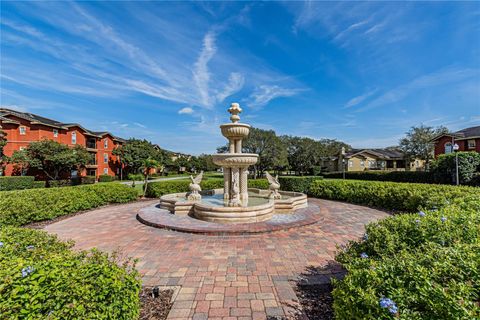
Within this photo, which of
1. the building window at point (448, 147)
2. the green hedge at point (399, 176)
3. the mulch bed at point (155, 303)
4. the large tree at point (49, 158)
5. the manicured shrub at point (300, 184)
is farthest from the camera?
the building window at point (448, 147)

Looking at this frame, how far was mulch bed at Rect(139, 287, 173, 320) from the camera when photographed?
10.0ft

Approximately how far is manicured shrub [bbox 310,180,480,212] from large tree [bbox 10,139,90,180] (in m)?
28.3

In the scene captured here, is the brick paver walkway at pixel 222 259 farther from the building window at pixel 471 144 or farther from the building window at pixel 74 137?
the building window at pixel 471 144

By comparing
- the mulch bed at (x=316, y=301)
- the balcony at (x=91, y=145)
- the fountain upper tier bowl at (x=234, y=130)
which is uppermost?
the balcony at (x=91, y=145)

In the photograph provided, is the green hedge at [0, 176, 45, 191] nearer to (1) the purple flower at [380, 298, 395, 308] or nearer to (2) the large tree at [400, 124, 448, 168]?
(1) the purple flower at [380, 298, 395, 308]

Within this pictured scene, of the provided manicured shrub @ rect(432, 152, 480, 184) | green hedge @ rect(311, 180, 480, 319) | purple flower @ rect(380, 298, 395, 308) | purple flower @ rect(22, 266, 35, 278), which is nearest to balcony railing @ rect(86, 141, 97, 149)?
purple flower @ rect(22, 266, 35, 278)

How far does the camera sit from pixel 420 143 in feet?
113

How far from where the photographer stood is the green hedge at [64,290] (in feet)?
5.79

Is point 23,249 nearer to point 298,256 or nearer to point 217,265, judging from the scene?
point 217,265

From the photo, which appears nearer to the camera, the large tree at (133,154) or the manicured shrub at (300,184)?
the manicured shrub at (300,184)

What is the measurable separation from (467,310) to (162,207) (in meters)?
10.3

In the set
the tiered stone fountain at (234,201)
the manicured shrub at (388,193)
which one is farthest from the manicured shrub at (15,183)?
the manicured shrub at (388,193)

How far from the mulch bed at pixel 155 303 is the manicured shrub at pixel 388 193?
802cm

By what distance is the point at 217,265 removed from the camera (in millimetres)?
4621
